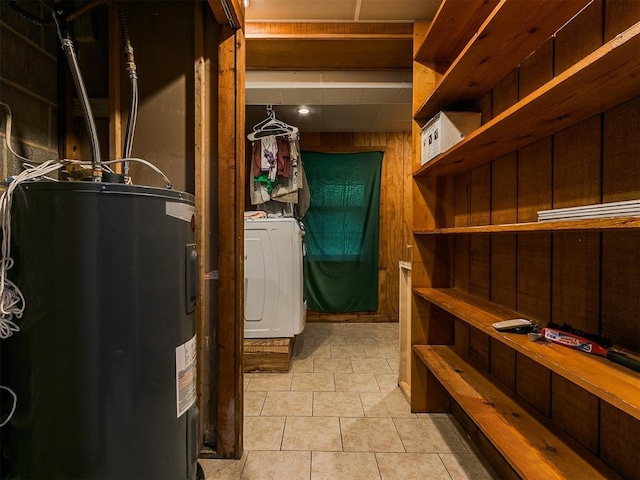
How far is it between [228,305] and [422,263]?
1161 millimetres

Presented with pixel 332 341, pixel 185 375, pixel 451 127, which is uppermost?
pixel 451 127

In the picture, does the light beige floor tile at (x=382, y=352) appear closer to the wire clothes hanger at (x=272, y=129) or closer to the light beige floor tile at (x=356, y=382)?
the light beige floor tile at (x=356, y=382)

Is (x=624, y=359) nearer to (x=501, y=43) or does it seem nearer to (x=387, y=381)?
(x=501, y=43)

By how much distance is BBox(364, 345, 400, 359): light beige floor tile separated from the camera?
3.01 m

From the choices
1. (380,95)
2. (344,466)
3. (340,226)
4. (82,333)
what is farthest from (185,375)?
(340,226)

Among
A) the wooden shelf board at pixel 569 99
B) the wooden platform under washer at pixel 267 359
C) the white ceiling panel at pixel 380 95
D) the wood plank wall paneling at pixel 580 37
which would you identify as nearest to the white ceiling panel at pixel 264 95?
the white ceiling panel at pixel 380 95

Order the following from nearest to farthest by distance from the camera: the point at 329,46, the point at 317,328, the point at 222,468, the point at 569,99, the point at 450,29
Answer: the point at 569,99 → the point at 222,468 → the point at 450,29 → the point at 329,46 → the point at 317,328

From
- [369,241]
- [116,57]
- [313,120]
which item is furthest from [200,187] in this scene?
[369,241]

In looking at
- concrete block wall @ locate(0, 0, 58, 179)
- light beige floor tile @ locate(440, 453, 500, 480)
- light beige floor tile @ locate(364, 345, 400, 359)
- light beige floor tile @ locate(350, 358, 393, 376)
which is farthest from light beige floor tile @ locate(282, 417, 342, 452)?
concrete block wall @ locate(0, 0, 58, 179)

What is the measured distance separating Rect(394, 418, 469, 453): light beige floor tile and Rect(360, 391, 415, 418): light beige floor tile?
0.08m

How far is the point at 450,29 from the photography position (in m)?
1.67

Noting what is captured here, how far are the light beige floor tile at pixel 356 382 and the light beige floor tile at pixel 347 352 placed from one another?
0.41 metres

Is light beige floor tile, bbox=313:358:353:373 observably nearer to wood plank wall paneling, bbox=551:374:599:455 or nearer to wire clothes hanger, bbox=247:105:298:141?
wood plank wall paneling, bbox=551:374:599:455

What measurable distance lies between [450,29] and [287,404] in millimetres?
2346
